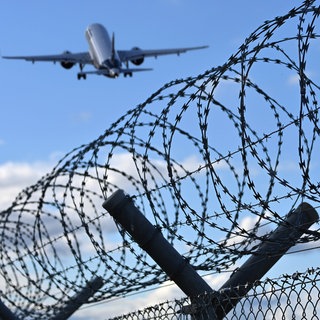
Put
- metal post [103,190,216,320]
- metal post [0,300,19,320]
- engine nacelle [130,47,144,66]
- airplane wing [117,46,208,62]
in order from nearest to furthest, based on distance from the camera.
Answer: metal post [103,190,216,320] → metal post [0,300,19,320] → airplane wing [117,46,208,62] → engine nacelle [130,47,144,66]

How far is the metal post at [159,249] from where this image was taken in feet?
33.6

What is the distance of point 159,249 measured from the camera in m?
10.4

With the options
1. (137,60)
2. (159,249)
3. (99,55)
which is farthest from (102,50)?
(159,249)

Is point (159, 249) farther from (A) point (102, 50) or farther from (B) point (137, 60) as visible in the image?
(B) point (137, 60)

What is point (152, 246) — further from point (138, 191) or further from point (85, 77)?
point (85, 77)

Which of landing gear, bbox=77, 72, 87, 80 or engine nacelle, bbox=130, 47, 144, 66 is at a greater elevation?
engine nacelle, bbox=130, 47, 144, 66

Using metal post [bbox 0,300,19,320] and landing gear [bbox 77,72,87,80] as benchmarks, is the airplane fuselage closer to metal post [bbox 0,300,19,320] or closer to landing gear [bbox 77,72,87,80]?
landing gear [bbox 77,72,87,80]

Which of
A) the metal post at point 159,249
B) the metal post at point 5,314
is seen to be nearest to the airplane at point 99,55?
the metal post at point 5,314

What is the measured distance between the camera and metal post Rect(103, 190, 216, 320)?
10.2m

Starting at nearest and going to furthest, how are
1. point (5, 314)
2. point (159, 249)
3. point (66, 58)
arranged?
point (159, 249) → point (5, 314) → point (66, 58)

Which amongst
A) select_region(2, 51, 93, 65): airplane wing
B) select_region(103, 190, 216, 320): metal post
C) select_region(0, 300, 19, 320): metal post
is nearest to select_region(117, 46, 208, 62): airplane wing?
select_region(2, 51, 93, 65): airplane wing

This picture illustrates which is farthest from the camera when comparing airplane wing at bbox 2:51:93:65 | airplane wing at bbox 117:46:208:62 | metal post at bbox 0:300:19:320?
airplane wing at bbox 117:46:208:62

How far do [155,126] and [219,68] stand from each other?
1.47m

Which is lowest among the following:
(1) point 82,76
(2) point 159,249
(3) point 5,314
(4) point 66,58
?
(2) point 159,249
